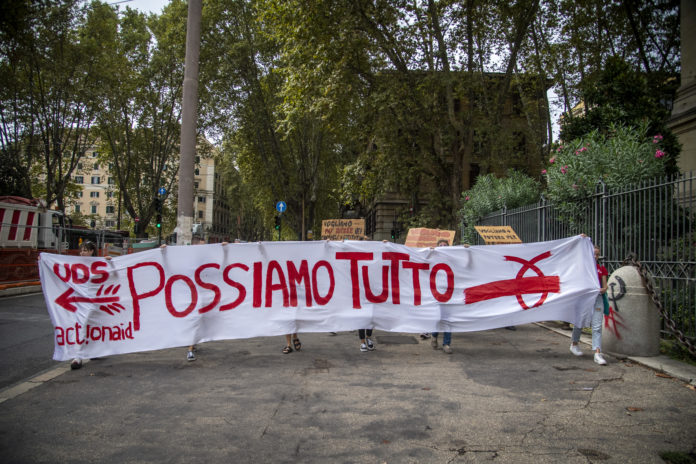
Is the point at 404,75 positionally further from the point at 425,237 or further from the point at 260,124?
the point at 260,124

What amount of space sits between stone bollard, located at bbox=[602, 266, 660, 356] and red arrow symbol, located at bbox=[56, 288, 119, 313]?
7115 millimetres

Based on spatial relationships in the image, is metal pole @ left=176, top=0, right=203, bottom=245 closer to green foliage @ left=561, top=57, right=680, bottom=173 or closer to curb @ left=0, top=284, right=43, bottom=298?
curb @ left=0, top=284, right=43, bottom=298

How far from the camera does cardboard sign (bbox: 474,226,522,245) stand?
10.8 m

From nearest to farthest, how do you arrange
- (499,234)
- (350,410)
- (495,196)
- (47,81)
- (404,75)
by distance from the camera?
(350,410)
(499,234)
(495,196)
(404,75)
(47,81)

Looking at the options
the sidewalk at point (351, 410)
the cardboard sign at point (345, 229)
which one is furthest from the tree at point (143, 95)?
the sidewalk at point (351, 410)

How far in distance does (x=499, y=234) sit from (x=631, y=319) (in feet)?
14.7

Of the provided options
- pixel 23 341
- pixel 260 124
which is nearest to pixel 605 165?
pixel 23 341

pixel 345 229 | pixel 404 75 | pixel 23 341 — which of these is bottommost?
pixel 23 341

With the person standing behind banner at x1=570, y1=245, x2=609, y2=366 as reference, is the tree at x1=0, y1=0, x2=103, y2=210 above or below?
above

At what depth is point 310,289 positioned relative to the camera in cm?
722

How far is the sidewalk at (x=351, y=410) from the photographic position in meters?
3.66

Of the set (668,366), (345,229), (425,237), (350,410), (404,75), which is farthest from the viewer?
(404,75)

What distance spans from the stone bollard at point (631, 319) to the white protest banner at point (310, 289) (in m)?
0.39

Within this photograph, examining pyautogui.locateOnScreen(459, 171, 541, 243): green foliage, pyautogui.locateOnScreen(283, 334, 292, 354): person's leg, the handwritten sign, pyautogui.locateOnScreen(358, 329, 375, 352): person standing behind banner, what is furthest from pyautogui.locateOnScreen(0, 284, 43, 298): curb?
pyautogui.locateOnScreen(459, 171, 541, 243): green foliage
